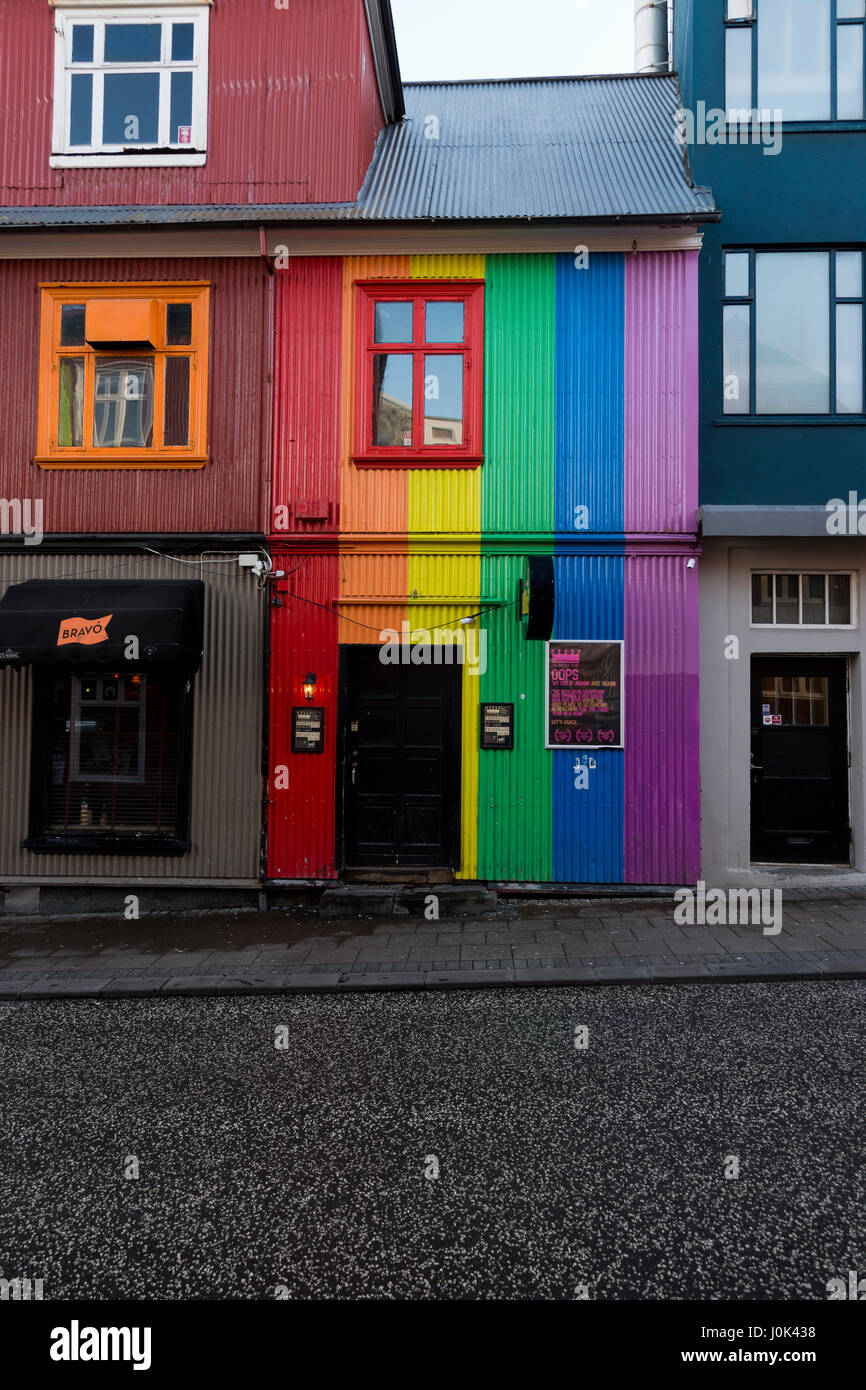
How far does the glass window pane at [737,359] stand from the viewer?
29.3 ft

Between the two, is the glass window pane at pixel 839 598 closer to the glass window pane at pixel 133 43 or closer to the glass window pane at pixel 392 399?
the glass window pane at pixel 392 399

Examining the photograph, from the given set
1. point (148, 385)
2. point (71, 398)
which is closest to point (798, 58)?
point (148, 385)

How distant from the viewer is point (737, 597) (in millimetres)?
8891

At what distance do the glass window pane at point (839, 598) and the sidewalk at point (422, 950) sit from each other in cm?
317

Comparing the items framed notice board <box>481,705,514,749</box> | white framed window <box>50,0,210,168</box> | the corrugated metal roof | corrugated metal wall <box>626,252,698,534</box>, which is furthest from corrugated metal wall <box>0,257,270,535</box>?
corrugated metal wall <box>626,252,698,534</box>

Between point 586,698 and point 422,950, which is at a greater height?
point 586,698

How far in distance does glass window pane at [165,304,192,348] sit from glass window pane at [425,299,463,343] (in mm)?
2770

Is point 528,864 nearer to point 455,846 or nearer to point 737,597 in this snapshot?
point 455,846

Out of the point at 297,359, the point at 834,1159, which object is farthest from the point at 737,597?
the point at 834,1159

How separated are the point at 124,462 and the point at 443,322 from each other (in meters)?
4.03

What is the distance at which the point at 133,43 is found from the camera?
29.8ft

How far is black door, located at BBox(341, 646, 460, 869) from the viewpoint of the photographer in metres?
8.60

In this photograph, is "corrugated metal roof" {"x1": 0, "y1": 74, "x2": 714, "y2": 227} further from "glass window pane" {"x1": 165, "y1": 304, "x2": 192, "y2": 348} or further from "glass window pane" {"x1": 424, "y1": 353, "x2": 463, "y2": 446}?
"glass window pane" {"x1": 424, "y1": 353, "x2": 463, "y2": 446}

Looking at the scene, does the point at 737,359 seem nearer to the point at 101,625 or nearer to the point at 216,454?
the point at 216,454
